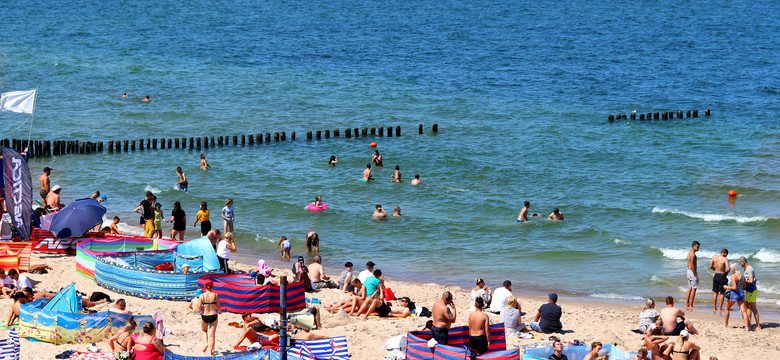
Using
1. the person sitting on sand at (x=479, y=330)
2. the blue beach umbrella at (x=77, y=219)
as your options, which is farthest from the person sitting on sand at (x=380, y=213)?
the person sitting on sand at (x=479, y=330)

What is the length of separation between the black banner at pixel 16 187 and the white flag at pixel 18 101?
3251mm

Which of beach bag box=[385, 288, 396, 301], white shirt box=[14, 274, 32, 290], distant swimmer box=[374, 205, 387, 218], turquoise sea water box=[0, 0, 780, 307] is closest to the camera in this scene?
white shirt box=[14, 274, 32, 290]

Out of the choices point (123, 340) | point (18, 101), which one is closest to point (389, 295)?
point (123, 340)

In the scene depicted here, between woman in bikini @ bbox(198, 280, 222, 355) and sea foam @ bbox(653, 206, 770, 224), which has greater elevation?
sea foam @ bbox(653, 206, 770, 224)

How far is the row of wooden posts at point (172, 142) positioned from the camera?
36.2 meters

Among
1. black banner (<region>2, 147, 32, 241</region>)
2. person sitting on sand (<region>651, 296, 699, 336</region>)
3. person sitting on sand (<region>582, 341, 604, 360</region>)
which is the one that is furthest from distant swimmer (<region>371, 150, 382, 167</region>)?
person sitting on sand (<region>582, 341, 604, 360</region>)

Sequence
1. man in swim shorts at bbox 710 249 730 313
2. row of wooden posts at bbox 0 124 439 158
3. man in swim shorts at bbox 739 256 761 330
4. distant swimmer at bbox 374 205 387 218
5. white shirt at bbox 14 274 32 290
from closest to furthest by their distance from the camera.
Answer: white shirt at bbox 14 274 32 290 < man in swim shorts at bbox 739 256 761 330 < man in swim shorts at bbox 710 249 730 313 < distant swimmer at bbox 374 205 387 218 < row of wooden posts at bbox 0 124 439 158

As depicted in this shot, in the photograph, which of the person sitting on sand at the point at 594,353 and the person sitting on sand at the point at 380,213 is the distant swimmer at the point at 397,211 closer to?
the person sitting on sand at the point at 380,213

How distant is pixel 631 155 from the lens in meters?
36.8

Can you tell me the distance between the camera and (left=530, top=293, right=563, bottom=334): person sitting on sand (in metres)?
17.0

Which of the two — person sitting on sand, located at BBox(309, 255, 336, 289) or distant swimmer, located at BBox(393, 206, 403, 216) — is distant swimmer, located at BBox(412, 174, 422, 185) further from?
person sitting on sand, located at BBox(309, 255, 336, 289)

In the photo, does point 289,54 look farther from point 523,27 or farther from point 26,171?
point 26,171

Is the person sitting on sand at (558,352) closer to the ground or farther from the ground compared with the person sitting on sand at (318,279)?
closer to the ground

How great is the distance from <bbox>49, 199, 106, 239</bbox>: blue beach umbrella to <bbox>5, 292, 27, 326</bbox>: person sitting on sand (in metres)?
4.61
